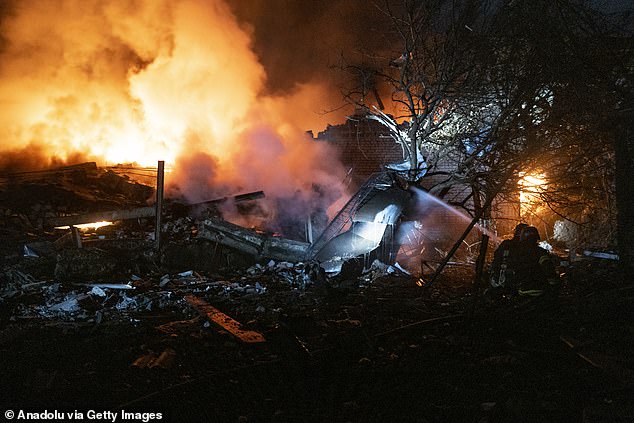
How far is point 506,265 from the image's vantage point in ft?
20.2

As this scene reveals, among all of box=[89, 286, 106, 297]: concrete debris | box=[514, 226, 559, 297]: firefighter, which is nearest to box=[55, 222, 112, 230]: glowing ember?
box=[89, 286, 106, 297]: concrete debris

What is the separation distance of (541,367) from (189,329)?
4.44m

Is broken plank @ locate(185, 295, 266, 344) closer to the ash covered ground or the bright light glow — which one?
the ash covered ground

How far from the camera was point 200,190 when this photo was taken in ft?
41.3

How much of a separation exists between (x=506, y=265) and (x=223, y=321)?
14.8ft

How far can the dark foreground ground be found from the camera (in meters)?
3.47

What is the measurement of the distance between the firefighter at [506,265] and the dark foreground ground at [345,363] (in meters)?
0.31

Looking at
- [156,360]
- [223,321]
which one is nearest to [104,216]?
[223,321]

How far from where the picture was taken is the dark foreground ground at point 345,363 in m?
3.47

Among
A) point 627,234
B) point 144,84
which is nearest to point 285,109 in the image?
point 144,84

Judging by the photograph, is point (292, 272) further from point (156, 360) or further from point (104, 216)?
point (104, 216)

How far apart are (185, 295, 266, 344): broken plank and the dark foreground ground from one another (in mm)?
107

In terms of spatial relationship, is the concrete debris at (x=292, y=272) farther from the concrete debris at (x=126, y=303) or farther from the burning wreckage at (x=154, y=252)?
the concrete debris at (x=126, y=303)

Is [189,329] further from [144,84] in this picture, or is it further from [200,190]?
[144,84]
